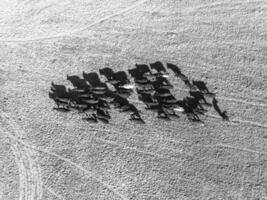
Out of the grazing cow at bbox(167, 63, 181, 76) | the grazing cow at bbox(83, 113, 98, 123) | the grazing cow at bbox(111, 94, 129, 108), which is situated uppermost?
the grazing cow at bbox(167, 63, 181, 76)

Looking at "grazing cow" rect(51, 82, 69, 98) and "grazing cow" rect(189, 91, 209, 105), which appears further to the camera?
"grazing cow" rect(51, 82, 69, 98)

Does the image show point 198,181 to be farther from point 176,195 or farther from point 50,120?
point 50,120

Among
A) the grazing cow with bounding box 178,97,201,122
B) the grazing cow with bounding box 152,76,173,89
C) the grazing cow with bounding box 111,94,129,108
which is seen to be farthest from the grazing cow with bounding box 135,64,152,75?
the grazing cow with bounding box 178,97,201,122

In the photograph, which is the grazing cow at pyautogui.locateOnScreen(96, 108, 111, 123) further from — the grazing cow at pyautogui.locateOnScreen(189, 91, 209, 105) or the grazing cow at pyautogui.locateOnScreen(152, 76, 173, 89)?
the grazing cow at pyautogui.locateOnScreen(189, 91, 209, 105)

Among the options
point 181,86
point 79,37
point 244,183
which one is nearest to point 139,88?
point 181,86

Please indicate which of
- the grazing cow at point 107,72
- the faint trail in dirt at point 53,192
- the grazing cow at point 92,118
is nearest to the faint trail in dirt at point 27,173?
the faint trail in dirt at point 53,192

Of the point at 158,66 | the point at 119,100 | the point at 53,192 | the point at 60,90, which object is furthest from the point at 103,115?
the point at 53,192
